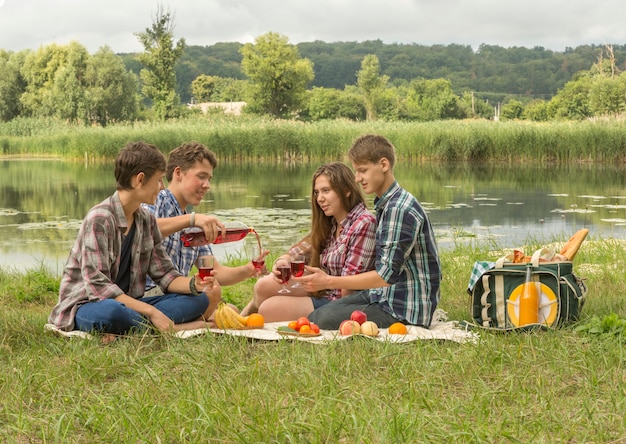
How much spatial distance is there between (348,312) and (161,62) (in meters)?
42.7

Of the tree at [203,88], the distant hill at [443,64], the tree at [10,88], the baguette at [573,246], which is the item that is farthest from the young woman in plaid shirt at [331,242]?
the distant hill at [443,64]

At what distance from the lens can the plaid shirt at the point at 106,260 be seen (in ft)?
13.1

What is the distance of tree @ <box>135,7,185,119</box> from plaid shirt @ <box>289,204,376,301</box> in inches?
1619

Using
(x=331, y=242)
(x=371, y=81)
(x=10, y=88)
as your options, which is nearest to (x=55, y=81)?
(x=10, y=88)

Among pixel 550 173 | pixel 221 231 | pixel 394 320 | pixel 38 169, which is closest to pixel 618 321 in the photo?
pixel 394 320

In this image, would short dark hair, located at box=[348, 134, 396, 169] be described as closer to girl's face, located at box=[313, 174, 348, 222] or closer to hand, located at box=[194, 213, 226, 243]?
girl's face, located at box=[313, 174, 348, 222]

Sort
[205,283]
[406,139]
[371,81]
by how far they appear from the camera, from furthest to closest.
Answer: [371,81] < [406,139] < [205,283]

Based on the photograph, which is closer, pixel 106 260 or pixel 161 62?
pixel 106 260

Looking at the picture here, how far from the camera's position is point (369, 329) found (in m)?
4.01

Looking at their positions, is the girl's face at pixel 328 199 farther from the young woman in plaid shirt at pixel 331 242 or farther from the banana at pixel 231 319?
the banana at pixel 231 319

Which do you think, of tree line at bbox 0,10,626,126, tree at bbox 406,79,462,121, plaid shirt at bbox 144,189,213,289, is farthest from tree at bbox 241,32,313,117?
plaid shirt at bbox 144,189,213,289

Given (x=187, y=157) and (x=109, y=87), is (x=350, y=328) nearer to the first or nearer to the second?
(x=187, y=157)

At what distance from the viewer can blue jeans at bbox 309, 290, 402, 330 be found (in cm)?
432

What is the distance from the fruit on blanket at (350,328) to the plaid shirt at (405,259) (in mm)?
284
